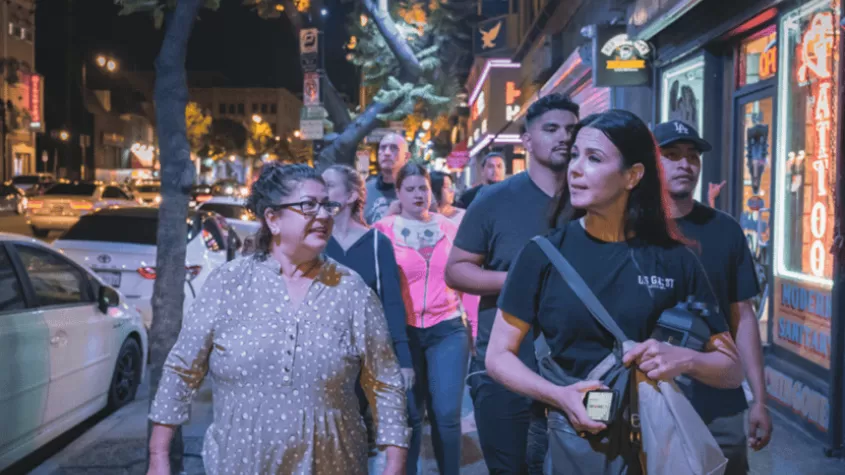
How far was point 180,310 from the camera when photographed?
5691 millimetres

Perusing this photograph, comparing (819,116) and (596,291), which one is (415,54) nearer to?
(819,116)

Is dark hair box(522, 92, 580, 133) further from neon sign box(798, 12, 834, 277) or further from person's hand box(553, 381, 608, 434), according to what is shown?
neon sign box(798, 12, 834, 277)

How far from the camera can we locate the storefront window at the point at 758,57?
814 cm

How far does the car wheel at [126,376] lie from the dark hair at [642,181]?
598cm

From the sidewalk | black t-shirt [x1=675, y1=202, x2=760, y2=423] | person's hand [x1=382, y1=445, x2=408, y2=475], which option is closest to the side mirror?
the sidewalk

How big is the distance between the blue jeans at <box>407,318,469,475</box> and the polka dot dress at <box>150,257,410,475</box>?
6.27 feet

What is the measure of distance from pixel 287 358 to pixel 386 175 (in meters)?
5.35

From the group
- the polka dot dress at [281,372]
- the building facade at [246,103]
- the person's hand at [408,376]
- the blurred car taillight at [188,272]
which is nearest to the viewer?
the polka dot dress at [281,372]

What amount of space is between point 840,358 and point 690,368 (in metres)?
4.23

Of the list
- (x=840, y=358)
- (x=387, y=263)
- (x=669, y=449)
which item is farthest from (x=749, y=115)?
(x=669, y=449)

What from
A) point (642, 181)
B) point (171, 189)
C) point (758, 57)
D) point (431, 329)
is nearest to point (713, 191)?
point (758, 57)

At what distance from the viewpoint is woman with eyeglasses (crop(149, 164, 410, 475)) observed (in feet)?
9.21

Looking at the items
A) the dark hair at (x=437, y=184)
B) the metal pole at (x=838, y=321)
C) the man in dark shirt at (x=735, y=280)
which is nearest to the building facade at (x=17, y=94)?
the dark hair at (x=437, y=184)

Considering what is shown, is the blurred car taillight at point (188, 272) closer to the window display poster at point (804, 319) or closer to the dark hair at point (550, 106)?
the window display poster at point (804, 319)
